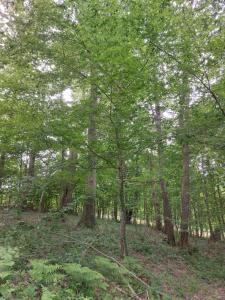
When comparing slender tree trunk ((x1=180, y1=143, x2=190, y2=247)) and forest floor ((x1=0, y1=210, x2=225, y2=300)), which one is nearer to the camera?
forest floor ((x1=0, y1=210, x2=225, y2=300))

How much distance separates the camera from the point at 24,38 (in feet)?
29.5

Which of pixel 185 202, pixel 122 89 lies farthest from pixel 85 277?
pixel 185 202

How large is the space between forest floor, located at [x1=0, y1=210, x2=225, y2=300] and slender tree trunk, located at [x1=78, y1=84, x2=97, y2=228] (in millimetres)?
576

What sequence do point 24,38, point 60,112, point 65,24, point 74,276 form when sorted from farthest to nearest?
1. point 24,38
2. point 65,24
3. point 60,112
4. point 74,276

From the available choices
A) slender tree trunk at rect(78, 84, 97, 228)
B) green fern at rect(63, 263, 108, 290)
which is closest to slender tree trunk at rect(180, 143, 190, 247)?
slender tree trunk at rect(78, 84, 97, 228)

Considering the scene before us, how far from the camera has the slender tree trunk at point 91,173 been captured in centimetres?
676

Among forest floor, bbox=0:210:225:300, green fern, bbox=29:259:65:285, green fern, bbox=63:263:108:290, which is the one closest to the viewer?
green fern, bbox=29:259:65:285

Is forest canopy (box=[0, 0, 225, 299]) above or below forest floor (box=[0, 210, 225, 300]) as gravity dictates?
above

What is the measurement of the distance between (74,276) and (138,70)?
4.43 m

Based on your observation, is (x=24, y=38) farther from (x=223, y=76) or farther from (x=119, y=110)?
(x=223, y=76)

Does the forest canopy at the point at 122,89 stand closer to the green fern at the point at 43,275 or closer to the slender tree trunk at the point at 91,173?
the slender tree trunk at the point at 91,173

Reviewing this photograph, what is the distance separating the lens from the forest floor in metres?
5.42

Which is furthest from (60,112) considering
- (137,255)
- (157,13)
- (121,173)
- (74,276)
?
(137,255)

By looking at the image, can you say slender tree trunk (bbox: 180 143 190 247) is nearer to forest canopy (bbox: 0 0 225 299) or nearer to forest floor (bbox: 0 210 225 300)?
forest floor (bbox: 0 210 225 300)
